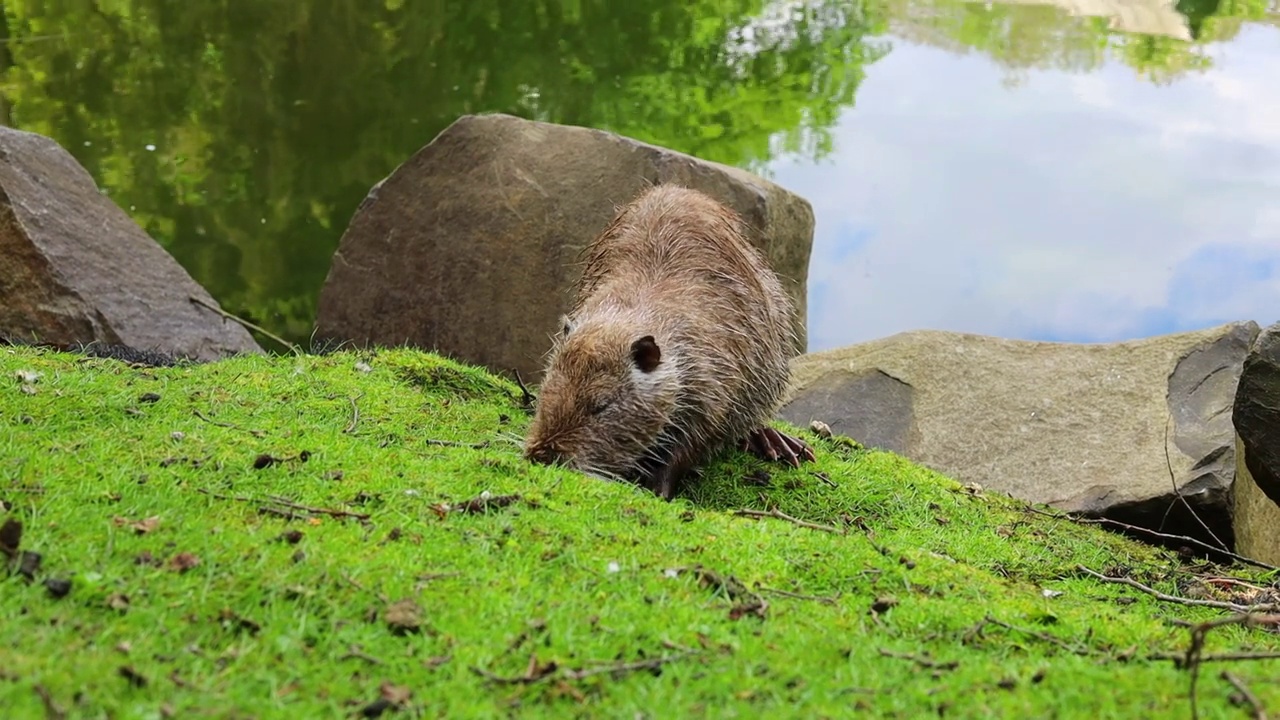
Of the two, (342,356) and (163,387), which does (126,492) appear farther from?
(342,356)

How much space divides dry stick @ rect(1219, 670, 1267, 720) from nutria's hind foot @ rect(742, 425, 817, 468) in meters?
3.20

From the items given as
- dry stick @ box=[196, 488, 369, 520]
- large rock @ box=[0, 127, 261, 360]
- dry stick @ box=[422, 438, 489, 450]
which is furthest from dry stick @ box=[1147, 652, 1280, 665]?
large rock @ box=[0, 127, 261, 360]

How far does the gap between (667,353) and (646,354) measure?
0.70 ft

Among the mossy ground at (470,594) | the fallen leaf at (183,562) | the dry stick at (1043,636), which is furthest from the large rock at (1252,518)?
the fallen leaf at (183,562)

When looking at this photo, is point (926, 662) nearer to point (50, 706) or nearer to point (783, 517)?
point (783, 517)

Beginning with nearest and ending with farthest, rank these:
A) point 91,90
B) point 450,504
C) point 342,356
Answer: point 450,504
point 342,356
point 91,90

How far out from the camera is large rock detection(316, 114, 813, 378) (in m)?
7.95

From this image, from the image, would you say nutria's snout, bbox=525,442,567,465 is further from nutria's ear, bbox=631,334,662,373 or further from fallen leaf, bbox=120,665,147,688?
fallen leaf, bbox=120,665,147,688

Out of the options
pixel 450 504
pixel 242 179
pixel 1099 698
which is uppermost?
pixel 1099 698

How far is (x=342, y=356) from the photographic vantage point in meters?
6.38

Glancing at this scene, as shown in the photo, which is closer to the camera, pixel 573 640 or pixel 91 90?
pixel 573 640

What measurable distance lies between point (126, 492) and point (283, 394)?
1.91 m

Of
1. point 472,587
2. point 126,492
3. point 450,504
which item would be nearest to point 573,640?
point 472,587

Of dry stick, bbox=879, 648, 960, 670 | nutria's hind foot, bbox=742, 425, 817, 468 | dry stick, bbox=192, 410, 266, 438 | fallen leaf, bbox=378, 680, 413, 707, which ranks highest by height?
fallen leaf, bbox=378, 680, 413, 707
